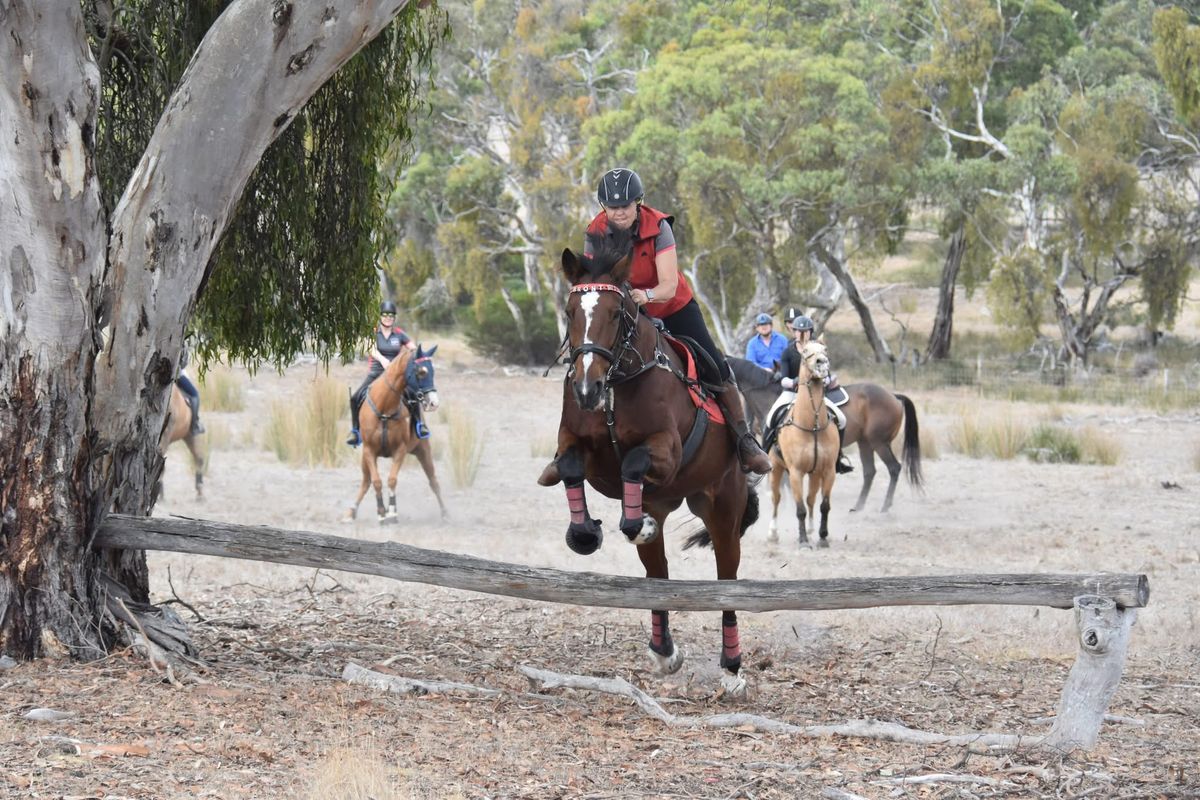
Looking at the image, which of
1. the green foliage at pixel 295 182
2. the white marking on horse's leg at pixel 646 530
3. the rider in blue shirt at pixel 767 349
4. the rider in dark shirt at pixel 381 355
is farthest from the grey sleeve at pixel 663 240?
the rider in blue shirt at pixel 767 349

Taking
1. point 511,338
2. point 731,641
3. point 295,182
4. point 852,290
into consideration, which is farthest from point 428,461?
point 511,338

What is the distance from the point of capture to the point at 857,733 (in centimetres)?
681

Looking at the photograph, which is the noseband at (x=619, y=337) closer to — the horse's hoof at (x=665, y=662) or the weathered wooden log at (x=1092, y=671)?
the horse's hoof at (x=665, y=662)

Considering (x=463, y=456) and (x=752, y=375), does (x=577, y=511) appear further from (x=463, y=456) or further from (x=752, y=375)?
(x=463, y=456)

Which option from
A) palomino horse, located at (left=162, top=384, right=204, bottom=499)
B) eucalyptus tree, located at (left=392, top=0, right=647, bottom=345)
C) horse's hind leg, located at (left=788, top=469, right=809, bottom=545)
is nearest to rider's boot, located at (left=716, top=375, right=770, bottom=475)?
horse's hind leg, located at (left=788, top=469, right=809, bottom=545)

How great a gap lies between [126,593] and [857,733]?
163 inches

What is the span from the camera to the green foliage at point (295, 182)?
8.22 m

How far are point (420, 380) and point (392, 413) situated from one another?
1.69ft

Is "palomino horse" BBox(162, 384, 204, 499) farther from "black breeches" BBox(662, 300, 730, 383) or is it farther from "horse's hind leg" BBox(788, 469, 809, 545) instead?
"black breeches" BBox(662, 300, 730, 383)

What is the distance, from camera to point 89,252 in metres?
7.02

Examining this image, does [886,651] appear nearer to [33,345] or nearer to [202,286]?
[202,286]

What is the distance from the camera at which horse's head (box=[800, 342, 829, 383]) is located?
14.3 m

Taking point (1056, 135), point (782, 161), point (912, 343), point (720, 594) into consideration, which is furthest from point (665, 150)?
point (720, 594)

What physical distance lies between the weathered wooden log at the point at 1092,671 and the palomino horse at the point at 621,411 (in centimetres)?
217
